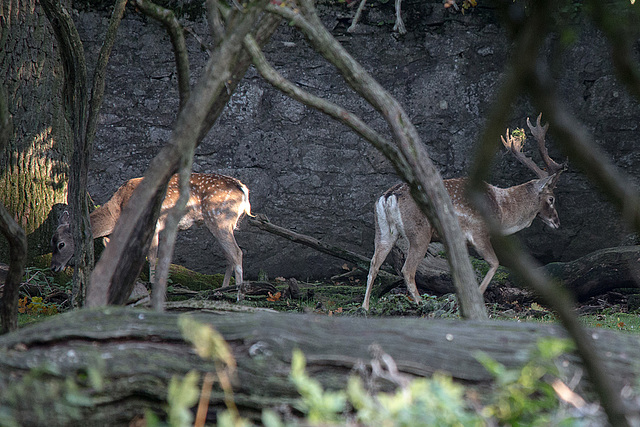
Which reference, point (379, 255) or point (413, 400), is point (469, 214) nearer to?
point (379, 255)

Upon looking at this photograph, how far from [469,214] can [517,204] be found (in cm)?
96

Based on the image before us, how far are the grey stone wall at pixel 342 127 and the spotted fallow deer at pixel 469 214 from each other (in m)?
0.57

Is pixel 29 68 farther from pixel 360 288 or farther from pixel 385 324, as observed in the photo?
pixel 385 324

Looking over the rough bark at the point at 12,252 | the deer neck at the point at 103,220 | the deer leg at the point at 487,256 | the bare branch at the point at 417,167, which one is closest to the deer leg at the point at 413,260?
the deer leg at the point at 487,256

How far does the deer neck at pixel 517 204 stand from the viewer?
286 inches

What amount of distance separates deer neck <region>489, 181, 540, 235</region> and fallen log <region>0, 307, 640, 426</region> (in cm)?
550

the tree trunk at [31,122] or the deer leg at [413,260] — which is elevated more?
the tree trunk at [31,122]

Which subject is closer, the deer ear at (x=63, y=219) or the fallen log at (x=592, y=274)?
the deer ear at (x=63, y=219)

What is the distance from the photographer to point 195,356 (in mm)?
1696

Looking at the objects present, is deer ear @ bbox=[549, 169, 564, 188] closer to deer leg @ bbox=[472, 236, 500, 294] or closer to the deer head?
the deer head

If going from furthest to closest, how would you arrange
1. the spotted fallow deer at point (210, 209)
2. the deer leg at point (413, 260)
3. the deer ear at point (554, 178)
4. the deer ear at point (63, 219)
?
the deer ear at point (554, 178)
the spotted fallow deer at point (210, 209)
the deer leg at point (413, 260)
the deer ear at point (63, 219)

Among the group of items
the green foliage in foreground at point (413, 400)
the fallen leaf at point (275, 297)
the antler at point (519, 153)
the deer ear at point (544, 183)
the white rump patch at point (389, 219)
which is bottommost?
the green foliage in foreground at point (413, 400)

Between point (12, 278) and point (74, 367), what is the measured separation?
1.22 metres

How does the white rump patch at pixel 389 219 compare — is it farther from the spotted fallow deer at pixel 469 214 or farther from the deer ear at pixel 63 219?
the deer ear at pixel 63 219
